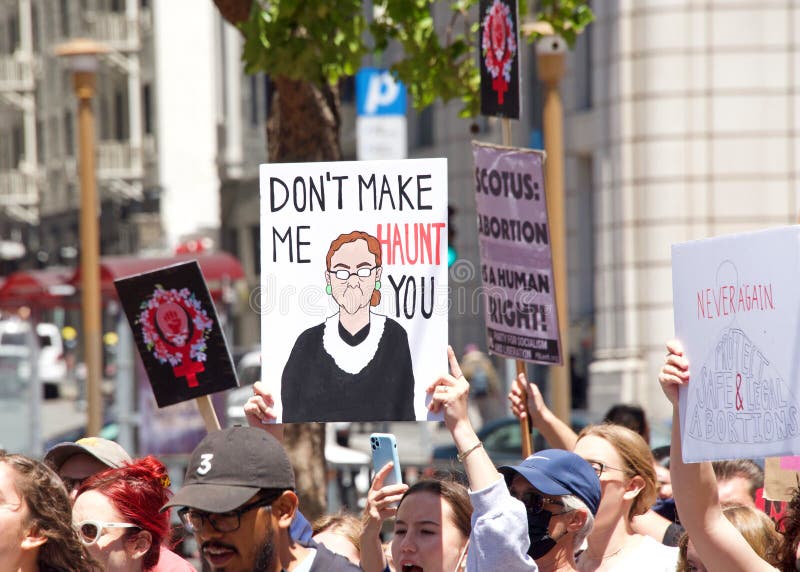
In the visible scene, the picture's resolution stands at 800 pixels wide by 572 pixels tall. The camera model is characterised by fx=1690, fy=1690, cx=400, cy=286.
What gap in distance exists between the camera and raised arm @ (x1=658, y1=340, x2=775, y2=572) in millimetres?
4488

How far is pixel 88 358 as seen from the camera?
14.7 m

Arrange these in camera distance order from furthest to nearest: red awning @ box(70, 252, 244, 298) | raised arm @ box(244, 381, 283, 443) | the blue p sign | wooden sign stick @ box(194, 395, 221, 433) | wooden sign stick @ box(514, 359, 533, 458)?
red awning @ box(70, 252, 244, 298) < the blue p sign < wooden sign stick @ box(514, 359, 533, 458) < wooden sign stick @ box(194, 395, 221, 433) < raised arm @ box(244, 381, 283, 443)

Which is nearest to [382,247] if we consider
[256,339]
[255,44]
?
[255,44]

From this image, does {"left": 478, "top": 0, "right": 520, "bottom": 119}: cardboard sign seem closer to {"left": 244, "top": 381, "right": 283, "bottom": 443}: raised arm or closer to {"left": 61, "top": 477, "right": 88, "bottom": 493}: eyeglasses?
{"left": 244, "top": 381, "right": 283, "bottom": 443}: raised arm

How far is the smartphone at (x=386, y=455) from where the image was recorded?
5.12 m

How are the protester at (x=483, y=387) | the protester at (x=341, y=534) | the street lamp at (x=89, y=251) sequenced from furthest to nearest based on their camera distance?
the protester at (x=483, y=387), the street lamp at (x=89, y=251), the protester at (x=341, y=534)

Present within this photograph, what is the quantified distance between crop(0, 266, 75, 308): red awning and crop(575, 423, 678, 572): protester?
47.8 feet

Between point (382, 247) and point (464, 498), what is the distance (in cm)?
101

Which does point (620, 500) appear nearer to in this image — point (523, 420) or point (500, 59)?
point (523, 420)

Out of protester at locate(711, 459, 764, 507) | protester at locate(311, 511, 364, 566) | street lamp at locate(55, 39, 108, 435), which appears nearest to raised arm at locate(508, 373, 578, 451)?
protester at locate(711, 459, 764, 507)

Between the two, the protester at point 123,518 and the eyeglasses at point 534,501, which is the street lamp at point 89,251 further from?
the eyeglasses at point 534,501

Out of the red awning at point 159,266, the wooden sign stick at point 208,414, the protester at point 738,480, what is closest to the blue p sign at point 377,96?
the red awning at point 159,266

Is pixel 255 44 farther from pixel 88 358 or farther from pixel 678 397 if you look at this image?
pixel 88 358

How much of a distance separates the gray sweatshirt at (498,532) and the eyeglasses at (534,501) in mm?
473
